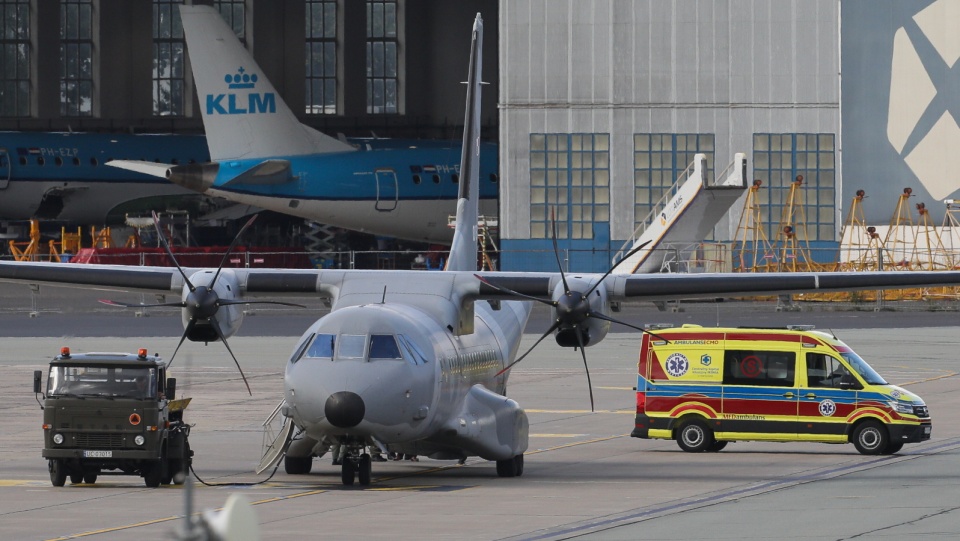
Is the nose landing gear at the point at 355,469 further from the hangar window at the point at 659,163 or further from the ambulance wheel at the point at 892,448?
the hangar window at the point at 659,163

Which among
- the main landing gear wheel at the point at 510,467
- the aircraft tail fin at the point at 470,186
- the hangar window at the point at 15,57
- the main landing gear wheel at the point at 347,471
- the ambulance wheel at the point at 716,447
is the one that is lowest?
the ambulance wheel at the point at 716,447

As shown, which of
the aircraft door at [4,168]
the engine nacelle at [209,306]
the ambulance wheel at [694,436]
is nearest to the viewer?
the engine nacelle at [209,306]

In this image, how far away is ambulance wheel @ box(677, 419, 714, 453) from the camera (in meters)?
22.9

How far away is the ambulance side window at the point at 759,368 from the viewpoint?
2222 cm

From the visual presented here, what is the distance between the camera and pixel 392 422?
57.0 ft

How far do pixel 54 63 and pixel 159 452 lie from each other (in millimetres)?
69823

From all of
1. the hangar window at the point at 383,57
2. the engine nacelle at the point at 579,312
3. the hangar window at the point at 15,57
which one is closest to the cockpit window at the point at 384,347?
the engine nacelle at the point at 579,312

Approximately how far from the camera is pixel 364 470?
18.6 metres

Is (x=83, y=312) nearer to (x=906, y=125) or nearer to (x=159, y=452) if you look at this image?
(x=906, y=125)

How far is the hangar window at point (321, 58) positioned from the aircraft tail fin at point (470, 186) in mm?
59949

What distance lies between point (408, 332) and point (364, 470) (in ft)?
6.30

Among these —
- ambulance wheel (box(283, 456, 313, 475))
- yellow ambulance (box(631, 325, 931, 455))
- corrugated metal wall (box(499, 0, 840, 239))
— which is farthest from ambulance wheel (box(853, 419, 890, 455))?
corrugated metal wall (box(499, 0, 840, 239))

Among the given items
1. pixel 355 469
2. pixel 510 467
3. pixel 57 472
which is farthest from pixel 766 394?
pixel 57 472

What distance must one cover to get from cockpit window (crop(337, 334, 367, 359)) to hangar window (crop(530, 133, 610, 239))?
123 feet
